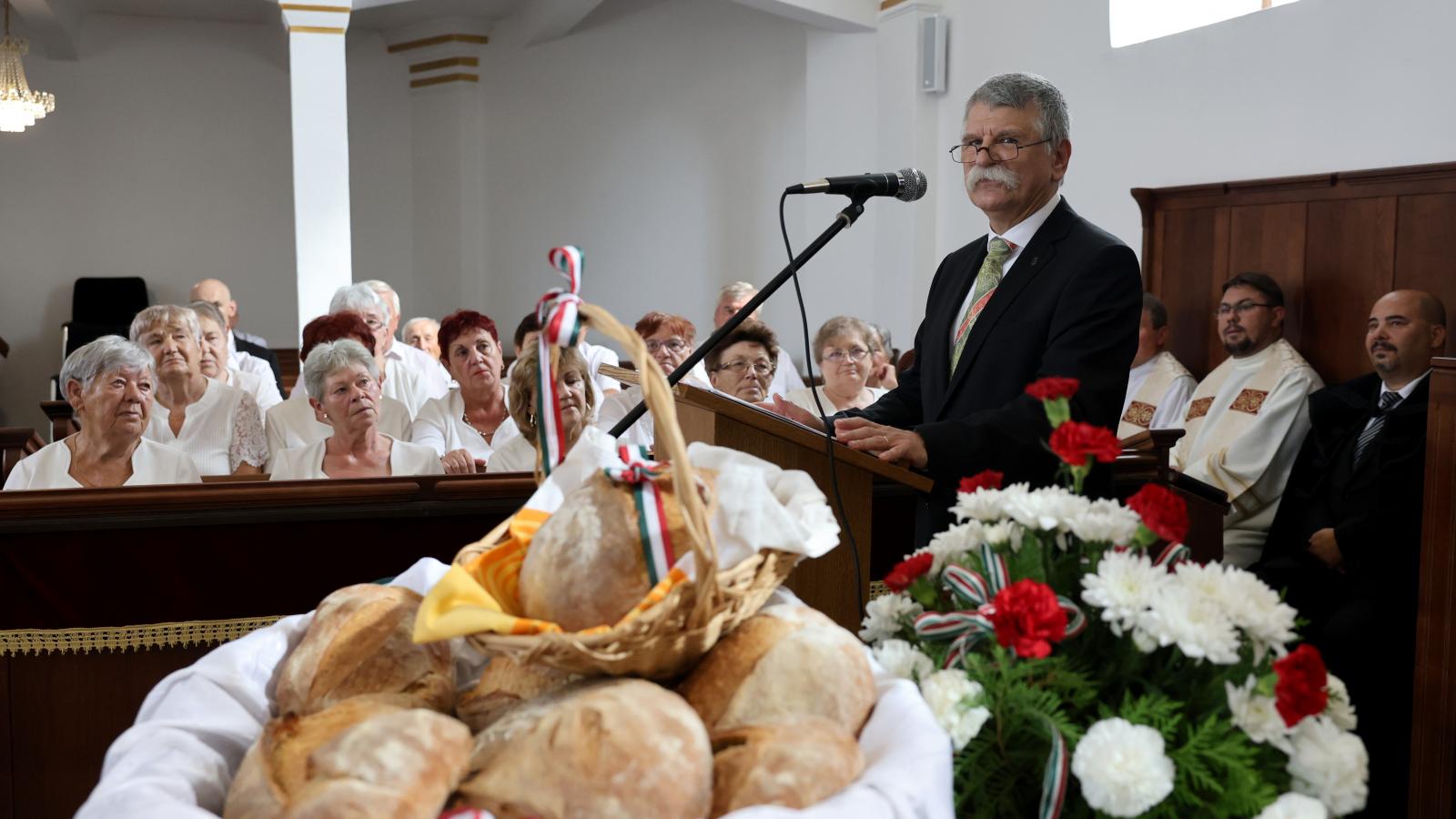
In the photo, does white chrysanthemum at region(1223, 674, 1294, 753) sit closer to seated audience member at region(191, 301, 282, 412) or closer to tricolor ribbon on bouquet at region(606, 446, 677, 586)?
tricolor ribbon on bouquet at region(606, 446, 677, 586)

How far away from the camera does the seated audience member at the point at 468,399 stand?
16.4ft

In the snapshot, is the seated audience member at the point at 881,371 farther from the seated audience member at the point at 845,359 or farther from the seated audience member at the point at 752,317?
the seated audience member at the point at 752,317

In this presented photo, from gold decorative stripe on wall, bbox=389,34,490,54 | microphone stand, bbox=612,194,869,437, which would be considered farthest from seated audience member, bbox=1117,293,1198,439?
gold decorative stripe on wall, bbox=389,34,490,54

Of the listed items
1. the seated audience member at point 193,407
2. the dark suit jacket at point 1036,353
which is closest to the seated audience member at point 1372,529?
the dark suit jacket at point 1036,353

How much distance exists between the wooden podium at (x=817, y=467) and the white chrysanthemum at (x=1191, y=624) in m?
0.77

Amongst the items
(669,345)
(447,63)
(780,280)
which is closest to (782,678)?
(780,280)

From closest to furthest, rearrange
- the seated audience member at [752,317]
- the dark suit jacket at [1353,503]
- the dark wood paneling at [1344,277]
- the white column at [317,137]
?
the dark suit jacket at [1353,503]
the dark wood paneling at [1344,277]
the seated audience member at [752,317]
the white column at [317,137]

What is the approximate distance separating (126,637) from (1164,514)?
7.25ft

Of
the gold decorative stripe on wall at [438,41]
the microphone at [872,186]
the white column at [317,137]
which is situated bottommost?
the microphone at [872,186]

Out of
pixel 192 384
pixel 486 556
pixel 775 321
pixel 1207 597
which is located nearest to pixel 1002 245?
pixel 1207 597

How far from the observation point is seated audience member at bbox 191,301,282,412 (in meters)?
5.62

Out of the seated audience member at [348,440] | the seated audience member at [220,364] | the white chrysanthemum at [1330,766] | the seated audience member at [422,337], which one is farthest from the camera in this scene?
the seated audience member at [422,337]

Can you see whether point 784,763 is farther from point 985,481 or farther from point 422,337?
point 422,337

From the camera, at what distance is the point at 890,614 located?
5.39 feet
